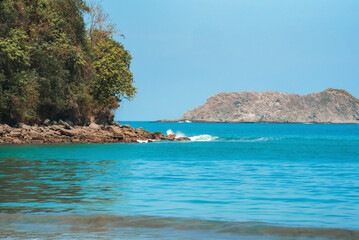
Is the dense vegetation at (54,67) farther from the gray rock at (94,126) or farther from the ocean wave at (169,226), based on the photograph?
the ocean wave at (169,226)

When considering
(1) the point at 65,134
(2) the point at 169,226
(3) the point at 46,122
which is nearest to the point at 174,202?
(2) the point at 169,226

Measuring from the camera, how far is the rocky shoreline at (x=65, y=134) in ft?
166

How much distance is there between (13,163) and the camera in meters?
29.5

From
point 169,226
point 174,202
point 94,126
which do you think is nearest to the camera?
point 169,226

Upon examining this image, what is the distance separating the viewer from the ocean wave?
11281mm

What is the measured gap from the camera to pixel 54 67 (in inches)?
2168

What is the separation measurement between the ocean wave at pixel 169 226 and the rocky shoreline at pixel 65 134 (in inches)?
1517

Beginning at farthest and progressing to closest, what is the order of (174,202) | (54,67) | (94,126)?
(94,126) → (54,67) → (174,202)

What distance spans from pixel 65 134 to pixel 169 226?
44.8m

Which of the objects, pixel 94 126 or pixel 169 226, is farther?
pixel 94 126

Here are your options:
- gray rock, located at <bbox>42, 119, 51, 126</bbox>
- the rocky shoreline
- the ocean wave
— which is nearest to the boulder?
the rocky shoreline

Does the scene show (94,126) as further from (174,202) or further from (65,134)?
(174,202)

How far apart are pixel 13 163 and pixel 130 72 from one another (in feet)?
123

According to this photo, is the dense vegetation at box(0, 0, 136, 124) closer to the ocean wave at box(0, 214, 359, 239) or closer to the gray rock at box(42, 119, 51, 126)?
the gray rock at box(42, 119, 51, 126)
